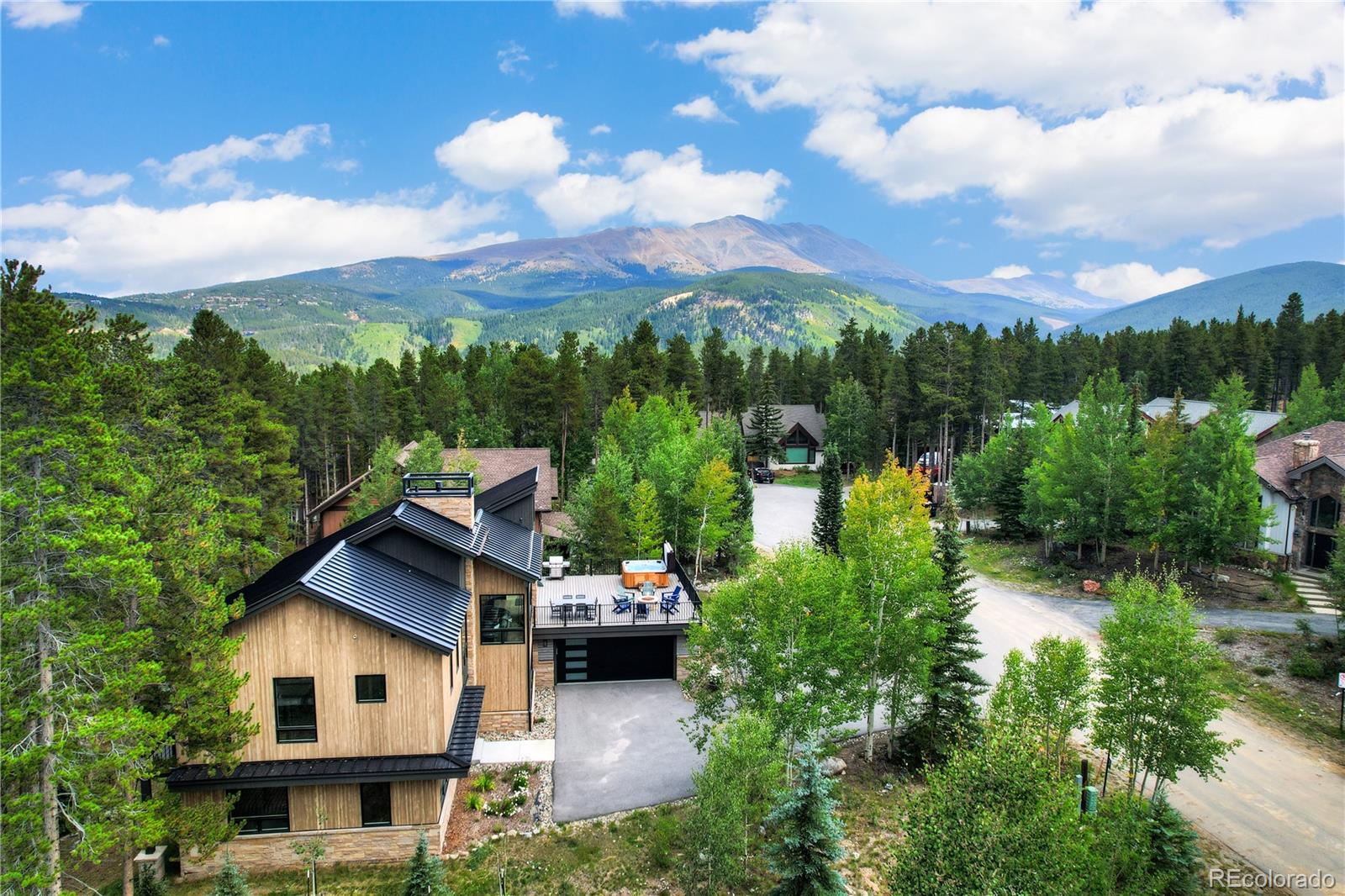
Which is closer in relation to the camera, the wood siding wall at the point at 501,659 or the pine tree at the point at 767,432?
the wood siding wall at the point at 501,659

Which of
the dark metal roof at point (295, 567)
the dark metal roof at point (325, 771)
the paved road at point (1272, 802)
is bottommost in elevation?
the paved road at point (1272, 802)

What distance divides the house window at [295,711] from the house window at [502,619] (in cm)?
675

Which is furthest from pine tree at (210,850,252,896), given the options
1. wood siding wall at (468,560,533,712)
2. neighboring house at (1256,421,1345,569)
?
neighboring house at (1256,421,1345,569)

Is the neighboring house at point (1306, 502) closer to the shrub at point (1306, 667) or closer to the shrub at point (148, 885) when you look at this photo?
the shrub at point (1306, 667)

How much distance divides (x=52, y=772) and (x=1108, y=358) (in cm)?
9752

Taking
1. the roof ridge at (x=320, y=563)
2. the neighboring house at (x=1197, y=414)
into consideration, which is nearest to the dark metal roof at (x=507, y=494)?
the roof ridge at (x=320, y=563)

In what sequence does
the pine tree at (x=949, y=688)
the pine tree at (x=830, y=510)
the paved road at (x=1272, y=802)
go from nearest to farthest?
the paved road at (x=1272, y=802)
the pine tree at (x=949, y=688)
the pine tree at (x=830, y=510)

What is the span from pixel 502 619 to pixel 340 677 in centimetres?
692

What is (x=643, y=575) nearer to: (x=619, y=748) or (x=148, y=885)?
(x=619, y=748)

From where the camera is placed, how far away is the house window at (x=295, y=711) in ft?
53.6

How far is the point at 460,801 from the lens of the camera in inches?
764

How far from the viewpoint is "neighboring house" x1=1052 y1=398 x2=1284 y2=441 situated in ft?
187

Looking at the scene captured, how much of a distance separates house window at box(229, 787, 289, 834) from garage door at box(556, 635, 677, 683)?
1123cm

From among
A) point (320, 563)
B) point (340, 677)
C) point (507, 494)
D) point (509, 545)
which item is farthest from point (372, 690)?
point (507, 494)
